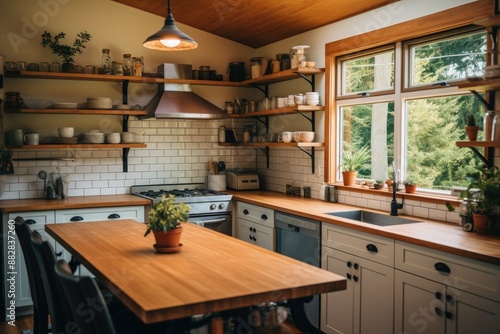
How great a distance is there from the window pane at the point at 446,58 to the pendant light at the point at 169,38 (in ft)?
6.32

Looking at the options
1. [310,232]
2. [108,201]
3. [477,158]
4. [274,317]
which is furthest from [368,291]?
[108,201]

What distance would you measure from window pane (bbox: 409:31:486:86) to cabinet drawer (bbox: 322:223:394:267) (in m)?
1.41

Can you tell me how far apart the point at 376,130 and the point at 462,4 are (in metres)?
1.42

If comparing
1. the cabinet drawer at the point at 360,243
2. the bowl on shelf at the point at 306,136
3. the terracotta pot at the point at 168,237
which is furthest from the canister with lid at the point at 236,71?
the terracotta pot at the point at 168,237

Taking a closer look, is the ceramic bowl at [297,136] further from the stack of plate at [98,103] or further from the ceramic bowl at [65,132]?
the ceramic bowl at [65,132]

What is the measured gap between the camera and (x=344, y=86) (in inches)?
212

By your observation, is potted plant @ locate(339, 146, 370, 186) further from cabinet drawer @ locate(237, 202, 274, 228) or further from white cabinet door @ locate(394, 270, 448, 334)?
white cabinet door @ locate(394, 270, 448, 334)

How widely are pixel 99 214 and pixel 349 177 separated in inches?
100

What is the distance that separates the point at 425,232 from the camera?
3.64 meters

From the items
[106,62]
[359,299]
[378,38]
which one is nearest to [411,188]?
[359,299]

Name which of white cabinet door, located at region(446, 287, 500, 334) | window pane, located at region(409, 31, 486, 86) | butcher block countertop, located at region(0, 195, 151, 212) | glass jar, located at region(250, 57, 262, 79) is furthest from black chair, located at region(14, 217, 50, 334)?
glass jar, located at region(250, 57, 262, 79)

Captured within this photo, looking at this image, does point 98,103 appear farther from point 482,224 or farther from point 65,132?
point 482,224

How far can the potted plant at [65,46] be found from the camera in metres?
5.66

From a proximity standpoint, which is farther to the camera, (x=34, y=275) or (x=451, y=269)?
(x=34, y=275)
